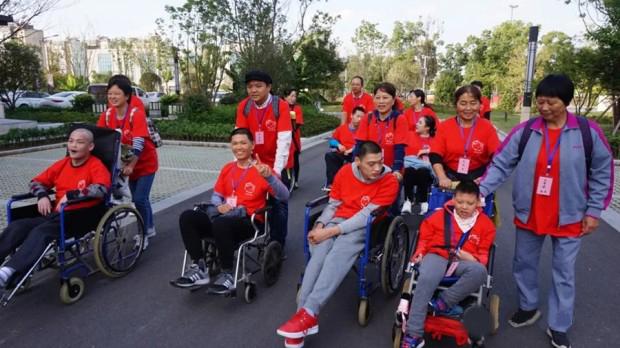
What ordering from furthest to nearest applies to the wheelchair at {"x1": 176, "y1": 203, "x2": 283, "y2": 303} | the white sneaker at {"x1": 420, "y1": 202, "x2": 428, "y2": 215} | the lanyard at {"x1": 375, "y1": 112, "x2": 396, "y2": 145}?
the white sneaker at {"x1": 420, "y1": 202, "x2": 428, "y2": 215}
the lanyard at {"x1": 375, "y1": 112, "x2": 396, "y2": 145}
the wheelchair at {"x1": 176, "y1": 203, "x2": 283, "y2": 303}

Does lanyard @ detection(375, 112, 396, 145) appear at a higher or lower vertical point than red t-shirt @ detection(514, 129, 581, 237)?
higher

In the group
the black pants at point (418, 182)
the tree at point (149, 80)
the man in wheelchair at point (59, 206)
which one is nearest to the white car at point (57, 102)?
the tree at point (149, 80)

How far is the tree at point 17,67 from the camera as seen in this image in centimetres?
1867

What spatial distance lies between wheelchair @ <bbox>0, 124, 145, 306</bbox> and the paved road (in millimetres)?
135

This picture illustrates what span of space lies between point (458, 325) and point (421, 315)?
0.24 metres

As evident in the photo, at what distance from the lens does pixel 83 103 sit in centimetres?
2038

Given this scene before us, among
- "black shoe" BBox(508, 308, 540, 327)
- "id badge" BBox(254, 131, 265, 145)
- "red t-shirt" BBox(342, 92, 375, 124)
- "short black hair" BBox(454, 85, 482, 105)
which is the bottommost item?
"black shoe" BBox(508, 308, 540, 327)

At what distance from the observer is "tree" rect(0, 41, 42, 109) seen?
61.3ft

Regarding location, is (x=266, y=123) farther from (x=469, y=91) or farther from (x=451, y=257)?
(x=451, y=257)

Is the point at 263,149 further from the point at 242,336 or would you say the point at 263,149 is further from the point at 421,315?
the point at 421,315

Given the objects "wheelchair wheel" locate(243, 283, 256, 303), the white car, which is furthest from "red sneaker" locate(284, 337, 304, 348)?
the white car

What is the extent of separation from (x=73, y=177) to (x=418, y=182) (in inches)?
147

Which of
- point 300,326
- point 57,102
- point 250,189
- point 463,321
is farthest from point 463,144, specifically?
point 57,102

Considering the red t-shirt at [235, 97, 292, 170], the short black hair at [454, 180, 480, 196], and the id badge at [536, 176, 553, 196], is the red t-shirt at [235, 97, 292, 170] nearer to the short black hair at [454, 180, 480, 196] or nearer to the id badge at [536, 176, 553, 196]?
the short black hair at [454, 180, 480, 196]
